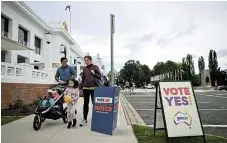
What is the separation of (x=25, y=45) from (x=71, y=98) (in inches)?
667

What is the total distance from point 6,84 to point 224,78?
97.4m

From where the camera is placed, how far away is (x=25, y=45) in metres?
22.8

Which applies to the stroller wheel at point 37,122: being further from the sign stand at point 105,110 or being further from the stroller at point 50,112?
the sign stand at point 105,110

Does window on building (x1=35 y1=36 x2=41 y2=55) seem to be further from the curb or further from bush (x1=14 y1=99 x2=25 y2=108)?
the curb

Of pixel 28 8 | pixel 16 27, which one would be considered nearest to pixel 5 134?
pixel 16 27

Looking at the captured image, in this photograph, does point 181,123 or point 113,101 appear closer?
point 181,123

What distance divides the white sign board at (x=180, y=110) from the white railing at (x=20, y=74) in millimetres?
8578

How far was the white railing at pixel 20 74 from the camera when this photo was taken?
1238 centimetres

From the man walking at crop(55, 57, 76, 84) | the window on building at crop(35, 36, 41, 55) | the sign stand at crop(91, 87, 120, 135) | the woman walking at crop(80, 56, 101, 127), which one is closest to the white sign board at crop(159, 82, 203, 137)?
the sign stand at crop(91, 87, 120, 135)

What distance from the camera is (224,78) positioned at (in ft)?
323

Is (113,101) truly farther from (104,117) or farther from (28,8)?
(28,8)

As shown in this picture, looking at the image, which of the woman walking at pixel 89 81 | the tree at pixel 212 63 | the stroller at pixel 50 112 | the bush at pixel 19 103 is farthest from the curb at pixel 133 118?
the tree at pixel 212 63

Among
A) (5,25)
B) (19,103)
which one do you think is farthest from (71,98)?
(5,25)

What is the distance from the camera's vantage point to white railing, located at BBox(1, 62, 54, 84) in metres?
12.4
